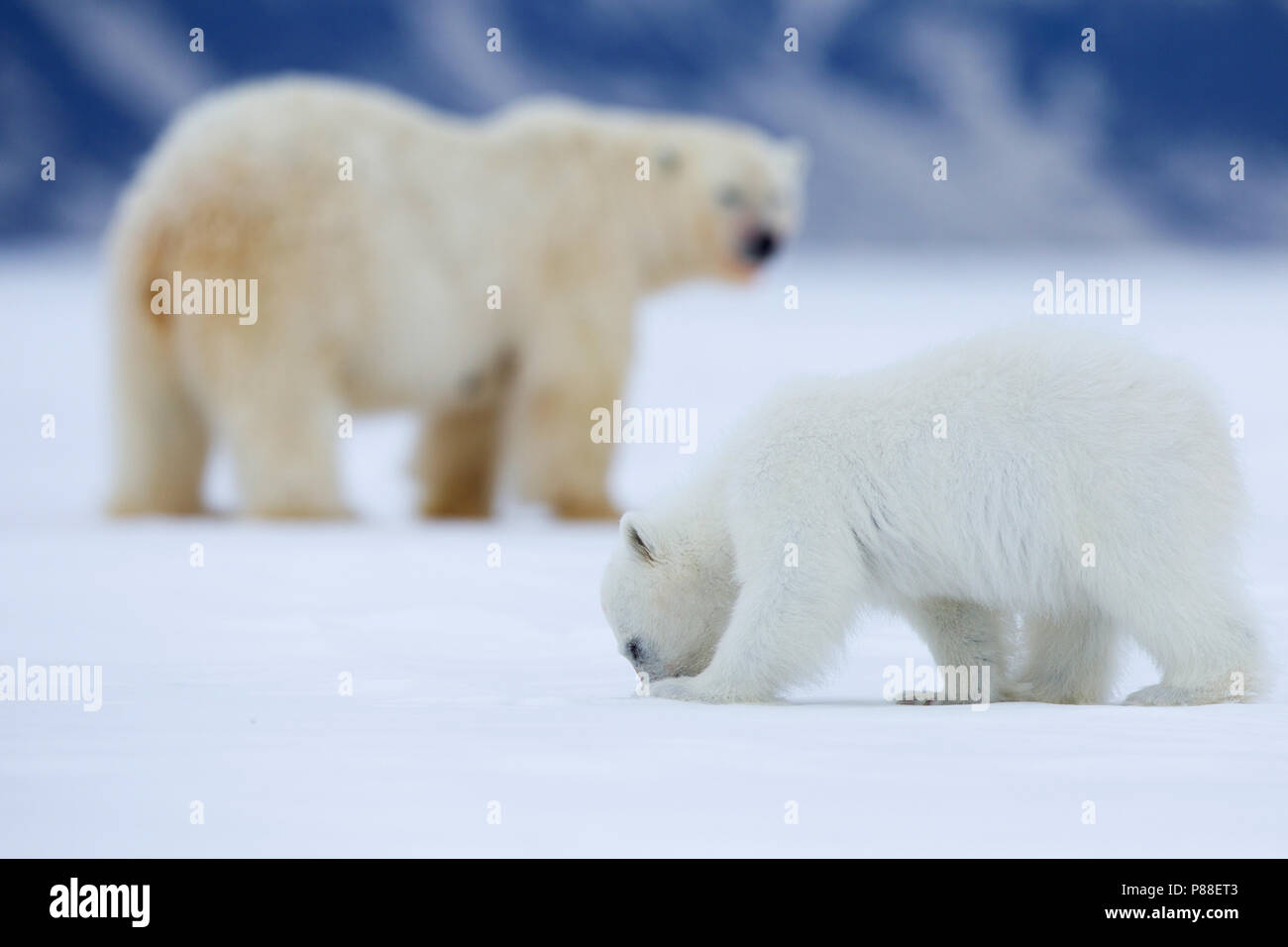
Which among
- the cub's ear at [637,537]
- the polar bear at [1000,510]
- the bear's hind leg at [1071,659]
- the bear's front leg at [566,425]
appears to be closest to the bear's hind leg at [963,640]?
the bear's hind leg at [1071,659]

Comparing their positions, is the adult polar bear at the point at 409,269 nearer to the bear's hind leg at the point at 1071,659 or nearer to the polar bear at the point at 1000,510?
the polar bear at the point at 1000,510

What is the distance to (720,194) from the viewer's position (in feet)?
34.4

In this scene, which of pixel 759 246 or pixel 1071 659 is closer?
pixel 1071 659

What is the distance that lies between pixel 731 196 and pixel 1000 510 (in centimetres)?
659

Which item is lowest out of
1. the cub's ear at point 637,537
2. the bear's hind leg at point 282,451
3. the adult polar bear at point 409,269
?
the cub's ear at point 637,537

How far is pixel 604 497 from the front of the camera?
400 inches

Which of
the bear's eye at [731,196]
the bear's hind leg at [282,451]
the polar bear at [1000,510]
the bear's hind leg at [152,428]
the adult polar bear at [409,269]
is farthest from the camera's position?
the bear's eye at [731,196]

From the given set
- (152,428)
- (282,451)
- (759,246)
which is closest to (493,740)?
(282,451)

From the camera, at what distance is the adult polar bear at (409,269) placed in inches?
361

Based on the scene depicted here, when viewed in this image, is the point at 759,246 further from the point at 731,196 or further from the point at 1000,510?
the point at 1000,510

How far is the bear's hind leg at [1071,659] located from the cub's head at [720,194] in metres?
6.15

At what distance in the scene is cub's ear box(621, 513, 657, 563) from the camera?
4.38 m

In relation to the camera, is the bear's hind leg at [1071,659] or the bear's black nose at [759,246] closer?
the bear's hind leg at [1071,659]

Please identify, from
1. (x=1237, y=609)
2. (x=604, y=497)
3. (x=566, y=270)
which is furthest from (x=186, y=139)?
(x=1237, y=609)
